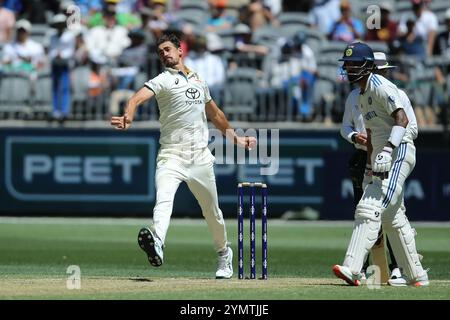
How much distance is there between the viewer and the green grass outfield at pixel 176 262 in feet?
34.6

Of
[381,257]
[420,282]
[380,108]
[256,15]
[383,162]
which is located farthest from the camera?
[256,15]

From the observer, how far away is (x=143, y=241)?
11305mm

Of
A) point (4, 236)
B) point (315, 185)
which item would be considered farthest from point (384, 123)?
point (315, 185)

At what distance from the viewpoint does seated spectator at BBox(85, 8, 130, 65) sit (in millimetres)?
22625

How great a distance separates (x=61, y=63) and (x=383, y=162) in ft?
40.3

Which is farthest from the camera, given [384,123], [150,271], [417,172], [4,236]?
[417,172]

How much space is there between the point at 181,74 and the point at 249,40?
1022 centimetres

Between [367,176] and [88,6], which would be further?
[88,6]

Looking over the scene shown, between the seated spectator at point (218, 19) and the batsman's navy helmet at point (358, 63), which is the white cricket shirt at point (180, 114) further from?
the seated spectator at point (218, 19)

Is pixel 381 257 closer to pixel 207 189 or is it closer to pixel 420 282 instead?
pixel 420 282

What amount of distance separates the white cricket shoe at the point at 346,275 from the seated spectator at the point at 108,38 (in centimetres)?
1226

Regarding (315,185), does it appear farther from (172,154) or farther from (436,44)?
(172,154)

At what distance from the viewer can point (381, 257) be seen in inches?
477

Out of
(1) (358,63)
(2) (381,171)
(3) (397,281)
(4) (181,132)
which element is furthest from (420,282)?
(4) (181,132)
